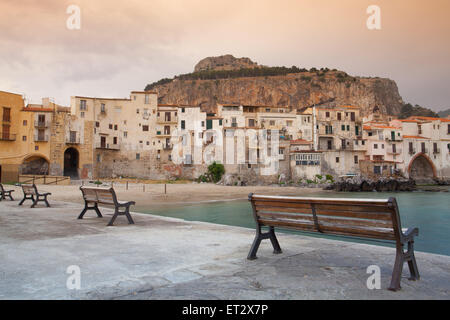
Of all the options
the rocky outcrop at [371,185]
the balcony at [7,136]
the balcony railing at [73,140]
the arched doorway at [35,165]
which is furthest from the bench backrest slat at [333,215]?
the balcony railing at [73,140]

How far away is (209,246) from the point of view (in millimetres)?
5578

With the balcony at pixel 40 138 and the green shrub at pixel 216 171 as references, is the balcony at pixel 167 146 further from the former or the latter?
the balcony at pixel 40 138

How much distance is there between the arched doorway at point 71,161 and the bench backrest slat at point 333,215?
57.2m

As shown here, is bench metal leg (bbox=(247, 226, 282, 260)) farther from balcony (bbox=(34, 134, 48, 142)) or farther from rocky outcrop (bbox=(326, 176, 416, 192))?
balcony (bbox=(34, 134, 48, 142))

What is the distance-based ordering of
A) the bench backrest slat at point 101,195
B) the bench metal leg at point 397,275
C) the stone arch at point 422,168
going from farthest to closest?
the stone arch at point 422,168 < the bench backrest slat at point 101,195 < the bench metal leg at point 397,275

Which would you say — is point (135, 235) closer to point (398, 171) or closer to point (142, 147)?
point (142, 147)

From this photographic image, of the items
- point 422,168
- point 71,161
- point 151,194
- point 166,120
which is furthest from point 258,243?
point 422,168

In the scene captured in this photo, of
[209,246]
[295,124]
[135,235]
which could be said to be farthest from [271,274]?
[295,124]

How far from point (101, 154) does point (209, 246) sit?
5527 cm

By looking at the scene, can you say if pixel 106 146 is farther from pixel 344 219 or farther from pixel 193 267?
pixel 344 219

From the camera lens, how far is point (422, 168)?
65500 mm

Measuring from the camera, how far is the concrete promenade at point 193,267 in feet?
10.7

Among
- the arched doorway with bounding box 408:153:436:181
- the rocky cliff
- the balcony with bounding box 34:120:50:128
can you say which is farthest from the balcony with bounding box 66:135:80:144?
the arched doorway with bounding box 408:153:436:181

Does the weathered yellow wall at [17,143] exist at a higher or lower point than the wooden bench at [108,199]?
higher
